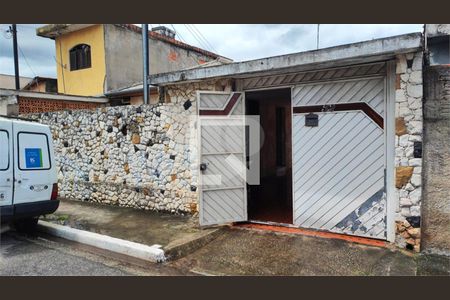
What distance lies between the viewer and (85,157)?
8.79m

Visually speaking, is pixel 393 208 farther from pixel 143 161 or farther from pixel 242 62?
pixel 143 161

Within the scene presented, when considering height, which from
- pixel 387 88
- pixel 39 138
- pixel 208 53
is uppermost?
pixel 208 53

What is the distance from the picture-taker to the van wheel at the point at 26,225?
6534 mm

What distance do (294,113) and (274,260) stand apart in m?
2.67

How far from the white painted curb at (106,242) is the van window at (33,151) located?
1254 millimetres

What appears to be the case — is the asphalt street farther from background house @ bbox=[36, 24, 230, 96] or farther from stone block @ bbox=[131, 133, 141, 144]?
background house @ bbox=[36, 24, 230, 96]

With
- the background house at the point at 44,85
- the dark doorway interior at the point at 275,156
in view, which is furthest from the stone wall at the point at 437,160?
the background house at the point at 44,85

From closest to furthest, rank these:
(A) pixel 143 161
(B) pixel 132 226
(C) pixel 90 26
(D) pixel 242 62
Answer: (D) pixel 242 62 → (B) pixel 132 226 → (A) pixel 143 161 → (C) pixel 90 26

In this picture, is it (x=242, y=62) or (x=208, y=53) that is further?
(x=208, y=53)

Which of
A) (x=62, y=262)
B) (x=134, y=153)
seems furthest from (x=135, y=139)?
Answer: (x=62, y=262)

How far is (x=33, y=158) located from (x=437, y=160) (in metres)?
6.70

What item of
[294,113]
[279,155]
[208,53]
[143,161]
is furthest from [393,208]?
[208,53]

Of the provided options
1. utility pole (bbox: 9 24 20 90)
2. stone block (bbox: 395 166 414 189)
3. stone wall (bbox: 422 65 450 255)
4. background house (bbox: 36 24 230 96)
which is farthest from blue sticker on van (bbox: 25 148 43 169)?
utility pole (bbox: 9 24 20 90)

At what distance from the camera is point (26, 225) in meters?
6.57
